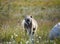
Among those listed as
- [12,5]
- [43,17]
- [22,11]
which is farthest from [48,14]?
[12,5]

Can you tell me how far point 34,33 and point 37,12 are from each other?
645 cm

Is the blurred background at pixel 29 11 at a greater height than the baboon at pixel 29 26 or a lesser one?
lesser

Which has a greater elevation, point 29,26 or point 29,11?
point 29,26

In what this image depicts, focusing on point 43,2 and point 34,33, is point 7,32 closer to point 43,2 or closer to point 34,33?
point 34,33

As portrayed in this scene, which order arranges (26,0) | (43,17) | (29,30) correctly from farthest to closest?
(26,0) < (43,17) < (29,30)

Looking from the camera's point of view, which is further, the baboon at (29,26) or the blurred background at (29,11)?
the blurred background at (29,11)

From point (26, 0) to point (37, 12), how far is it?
10.2ft

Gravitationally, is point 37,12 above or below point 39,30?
below

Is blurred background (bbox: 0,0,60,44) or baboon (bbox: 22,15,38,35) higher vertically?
baboon (bbox: 22,15,38,35)

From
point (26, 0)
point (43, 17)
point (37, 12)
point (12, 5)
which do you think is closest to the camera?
point (43, 17)

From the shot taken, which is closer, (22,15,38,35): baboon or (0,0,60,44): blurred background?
(22,15,38,35): baboon

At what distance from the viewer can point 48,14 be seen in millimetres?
15289

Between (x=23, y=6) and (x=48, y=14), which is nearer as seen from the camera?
(x=48, y=14)

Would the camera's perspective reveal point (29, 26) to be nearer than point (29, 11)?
Yes
